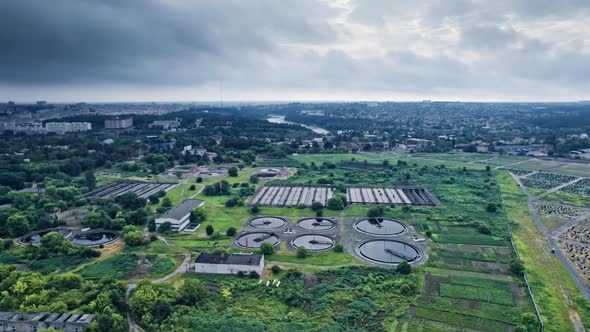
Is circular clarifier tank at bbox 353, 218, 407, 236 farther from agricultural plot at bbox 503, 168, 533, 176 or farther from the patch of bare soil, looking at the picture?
agricultural plot at bbox 503, 168, 533, 176

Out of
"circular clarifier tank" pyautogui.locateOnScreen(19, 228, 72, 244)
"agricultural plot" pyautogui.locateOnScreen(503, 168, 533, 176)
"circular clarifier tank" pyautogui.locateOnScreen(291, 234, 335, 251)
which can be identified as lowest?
"circular clarifier tank" pyautogui.locateOnScreen(19, 228, 72, 244)

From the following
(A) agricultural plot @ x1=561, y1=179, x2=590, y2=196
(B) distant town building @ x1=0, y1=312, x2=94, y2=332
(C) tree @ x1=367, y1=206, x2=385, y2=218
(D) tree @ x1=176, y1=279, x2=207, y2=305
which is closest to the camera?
(B) distant town building @ x1=0, y1=312, x2=94, y2=332

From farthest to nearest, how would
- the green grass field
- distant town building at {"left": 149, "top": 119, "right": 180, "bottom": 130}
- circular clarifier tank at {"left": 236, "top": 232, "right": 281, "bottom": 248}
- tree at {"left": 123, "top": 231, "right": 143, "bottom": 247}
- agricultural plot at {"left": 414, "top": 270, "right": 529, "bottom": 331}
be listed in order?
distant town building at {"left": 149, "top": 119, "right": 180, "bottom": 130} → circular clarifier tank at {"left": 236, "top": 232, "right": 281, "bottom": 248} → tree at {"left": 123, "top": 231, "right": 143, "bottom": 247} → the green grass field → agricultural plot at {"left": 414, "top": 270, "right": 529, "bottom": 331}

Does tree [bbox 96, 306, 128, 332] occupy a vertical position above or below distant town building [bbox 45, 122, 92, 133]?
below

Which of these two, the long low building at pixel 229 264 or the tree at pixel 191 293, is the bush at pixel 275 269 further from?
the tree at pixel 191 293

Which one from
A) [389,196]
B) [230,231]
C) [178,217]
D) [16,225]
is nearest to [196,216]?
[178,217]

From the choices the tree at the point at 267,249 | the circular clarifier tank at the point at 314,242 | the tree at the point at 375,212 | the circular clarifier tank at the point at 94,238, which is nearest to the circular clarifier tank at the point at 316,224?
the circular clarifier tank at the point at 314,242

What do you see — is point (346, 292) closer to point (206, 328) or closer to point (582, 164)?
point (206, 328)

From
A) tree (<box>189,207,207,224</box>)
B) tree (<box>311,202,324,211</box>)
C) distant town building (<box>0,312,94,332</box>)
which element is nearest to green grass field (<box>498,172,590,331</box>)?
tree (<box>311,202,324,211</box>)
